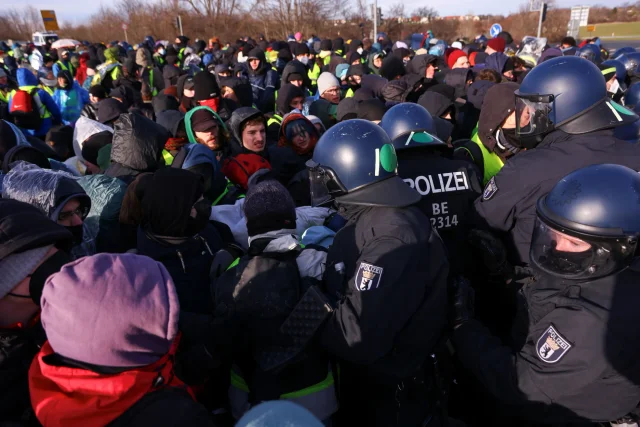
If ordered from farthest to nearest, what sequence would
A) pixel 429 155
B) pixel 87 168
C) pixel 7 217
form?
1. pixel 87 168
2. pixel 429 155
3. pixel 7 217

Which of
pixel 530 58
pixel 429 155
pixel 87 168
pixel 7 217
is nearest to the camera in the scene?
pixel 7 217

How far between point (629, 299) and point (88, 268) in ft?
6.55

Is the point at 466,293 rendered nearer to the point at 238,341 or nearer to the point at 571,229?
the point at 571,229

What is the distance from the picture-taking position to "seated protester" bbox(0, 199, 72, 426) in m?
1.48

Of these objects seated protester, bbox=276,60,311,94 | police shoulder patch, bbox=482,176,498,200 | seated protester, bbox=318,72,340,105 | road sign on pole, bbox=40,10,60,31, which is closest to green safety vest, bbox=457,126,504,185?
police shoulder patch, bbox=482,176,498,200

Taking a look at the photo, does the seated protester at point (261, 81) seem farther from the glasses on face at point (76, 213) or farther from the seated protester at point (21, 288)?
the seated protester at point (21, 288)

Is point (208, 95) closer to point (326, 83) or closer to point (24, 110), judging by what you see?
point (326, 83)

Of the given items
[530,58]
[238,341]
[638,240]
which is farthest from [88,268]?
[530,58]

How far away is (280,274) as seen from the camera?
2.02 meters

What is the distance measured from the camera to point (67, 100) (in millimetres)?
7684

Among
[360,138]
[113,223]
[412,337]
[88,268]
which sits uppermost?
[360,138]

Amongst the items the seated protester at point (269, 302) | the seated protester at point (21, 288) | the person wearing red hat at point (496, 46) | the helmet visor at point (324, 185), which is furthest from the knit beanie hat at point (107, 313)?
the person wearing red hat at point (496, 46)

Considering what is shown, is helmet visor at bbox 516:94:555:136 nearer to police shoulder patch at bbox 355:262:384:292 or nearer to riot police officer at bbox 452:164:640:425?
riot police officer at bbox 452:164:640:425

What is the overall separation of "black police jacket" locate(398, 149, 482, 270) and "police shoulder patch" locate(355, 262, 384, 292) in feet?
3.13
